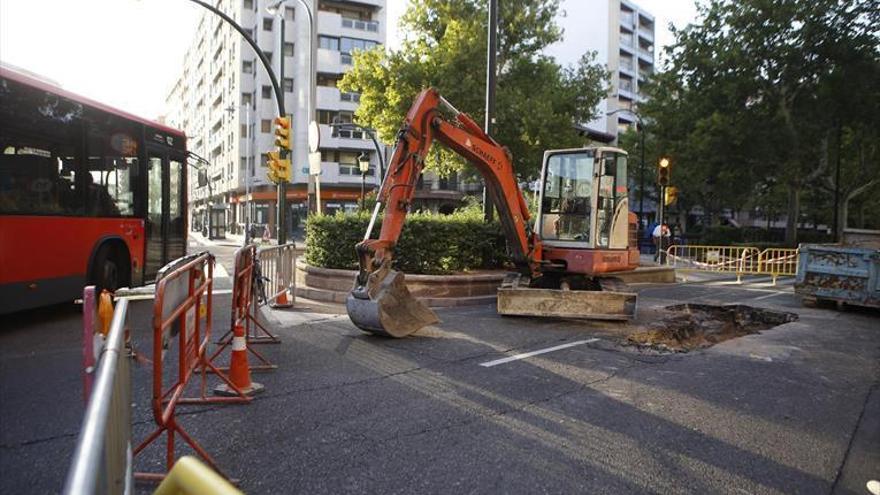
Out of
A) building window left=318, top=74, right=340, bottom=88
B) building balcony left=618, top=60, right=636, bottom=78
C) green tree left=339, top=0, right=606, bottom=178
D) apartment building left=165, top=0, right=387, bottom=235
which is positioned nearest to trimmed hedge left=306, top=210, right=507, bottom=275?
green tree left=339, top=0, right=606, bottom=178

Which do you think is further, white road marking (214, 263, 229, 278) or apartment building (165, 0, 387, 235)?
apartment building (165, 0, 387, 235)

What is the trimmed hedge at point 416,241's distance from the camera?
11438mm

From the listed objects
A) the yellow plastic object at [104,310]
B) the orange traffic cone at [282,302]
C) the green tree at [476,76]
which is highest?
the green tree at [476,76]

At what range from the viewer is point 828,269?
39.4 feet

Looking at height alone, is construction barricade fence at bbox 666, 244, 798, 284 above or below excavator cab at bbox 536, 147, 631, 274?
below

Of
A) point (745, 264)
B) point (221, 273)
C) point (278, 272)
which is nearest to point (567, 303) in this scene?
point (278, 272)

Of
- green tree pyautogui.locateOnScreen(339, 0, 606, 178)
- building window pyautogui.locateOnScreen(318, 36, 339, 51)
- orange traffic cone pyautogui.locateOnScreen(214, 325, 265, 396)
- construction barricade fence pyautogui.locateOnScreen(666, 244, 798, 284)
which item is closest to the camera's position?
orange traffic cone pyautogui.locateOnScreen(214, 325, 265, 396)

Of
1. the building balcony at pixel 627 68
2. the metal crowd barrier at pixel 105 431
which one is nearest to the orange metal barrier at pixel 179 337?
the metal crowd barrier at pixel 105 431

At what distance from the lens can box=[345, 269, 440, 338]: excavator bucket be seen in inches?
303

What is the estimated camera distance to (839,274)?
467 inches

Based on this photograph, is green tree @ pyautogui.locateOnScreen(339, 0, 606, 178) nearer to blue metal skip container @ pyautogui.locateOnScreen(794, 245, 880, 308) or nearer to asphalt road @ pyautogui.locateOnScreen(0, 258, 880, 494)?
blue metal skip container @ pyautogui.locateOnScreen(794, 245, 880, 308)

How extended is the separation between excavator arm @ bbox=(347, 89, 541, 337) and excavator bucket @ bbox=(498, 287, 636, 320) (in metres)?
1.22

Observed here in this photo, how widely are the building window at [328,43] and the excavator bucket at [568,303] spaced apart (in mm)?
42230

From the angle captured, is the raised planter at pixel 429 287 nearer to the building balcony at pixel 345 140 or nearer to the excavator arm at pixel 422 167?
the excavator arm at pixel 422 167
